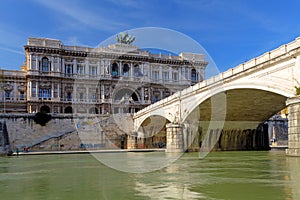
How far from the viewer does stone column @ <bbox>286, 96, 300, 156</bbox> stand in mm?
21969

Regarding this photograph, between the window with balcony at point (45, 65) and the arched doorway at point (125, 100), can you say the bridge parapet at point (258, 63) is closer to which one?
the arched doorway at point (125, 100)

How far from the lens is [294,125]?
22.2m

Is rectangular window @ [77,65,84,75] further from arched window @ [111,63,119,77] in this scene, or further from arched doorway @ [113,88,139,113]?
arched doorway @ [113,88,139,113]

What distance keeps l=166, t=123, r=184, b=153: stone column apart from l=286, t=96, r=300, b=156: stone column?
58.9 feet

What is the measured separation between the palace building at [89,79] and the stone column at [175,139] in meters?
29.8

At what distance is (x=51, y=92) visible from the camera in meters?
67.6

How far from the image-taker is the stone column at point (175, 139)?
131 feet

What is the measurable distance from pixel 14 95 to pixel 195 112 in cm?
4080

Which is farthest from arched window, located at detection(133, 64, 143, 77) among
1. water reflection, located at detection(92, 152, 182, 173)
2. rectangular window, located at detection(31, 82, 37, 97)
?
water reflection, located at detection(92, 152, 182, 173)

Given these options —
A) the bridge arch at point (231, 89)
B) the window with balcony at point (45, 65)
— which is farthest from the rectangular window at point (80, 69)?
the bridge arch at point (231, 89)

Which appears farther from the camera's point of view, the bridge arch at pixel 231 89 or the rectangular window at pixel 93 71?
the rectangular window at pixel 93 71

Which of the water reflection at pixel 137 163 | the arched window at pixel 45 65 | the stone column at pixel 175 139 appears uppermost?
the arched window at pixel 45 65

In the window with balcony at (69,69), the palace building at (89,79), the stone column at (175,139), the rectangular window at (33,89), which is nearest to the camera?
the stone column at (175,139)

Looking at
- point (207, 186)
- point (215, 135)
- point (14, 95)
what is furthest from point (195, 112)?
point (14, 95)
